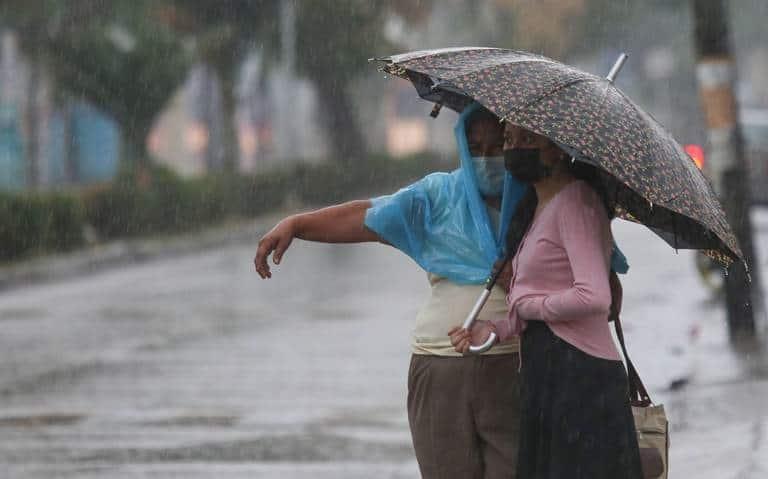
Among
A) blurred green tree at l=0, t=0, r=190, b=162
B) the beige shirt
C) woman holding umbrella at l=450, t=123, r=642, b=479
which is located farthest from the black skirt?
blurred green tree at l=0, t=0, r=190, b=162

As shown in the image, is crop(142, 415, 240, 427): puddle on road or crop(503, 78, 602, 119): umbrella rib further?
crop(142, 415, 240, 427): puddle on road

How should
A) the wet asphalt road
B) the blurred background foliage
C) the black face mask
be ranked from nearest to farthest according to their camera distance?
the black face mask
the wet asphalt road
the blurred background foliage

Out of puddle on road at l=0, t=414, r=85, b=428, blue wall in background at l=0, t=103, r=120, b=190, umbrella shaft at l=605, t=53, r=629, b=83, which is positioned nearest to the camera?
umbrella shaft at l=605, t=53, r=629, b=83

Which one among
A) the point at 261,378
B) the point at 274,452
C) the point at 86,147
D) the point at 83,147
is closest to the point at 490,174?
the point at 274,452

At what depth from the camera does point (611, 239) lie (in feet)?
15.0

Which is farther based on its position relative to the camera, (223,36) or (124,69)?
(223,36)

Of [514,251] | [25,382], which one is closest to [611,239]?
[514,251]

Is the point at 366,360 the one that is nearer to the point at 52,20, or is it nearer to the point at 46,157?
the point at 52,20

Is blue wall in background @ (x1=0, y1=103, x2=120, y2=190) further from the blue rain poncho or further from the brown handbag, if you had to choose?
the brown handbag

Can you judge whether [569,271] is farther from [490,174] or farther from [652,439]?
[652,439]

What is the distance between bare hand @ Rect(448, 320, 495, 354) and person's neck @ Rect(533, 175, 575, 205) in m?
0.38

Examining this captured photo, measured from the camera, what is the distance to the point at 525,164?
450 centimetres

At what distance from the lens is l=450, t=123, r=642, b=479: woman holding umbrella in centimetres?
443

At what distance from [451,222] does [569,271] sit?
423mm
